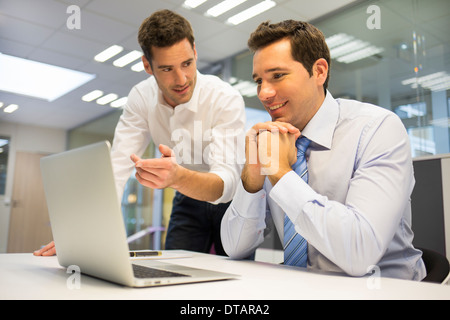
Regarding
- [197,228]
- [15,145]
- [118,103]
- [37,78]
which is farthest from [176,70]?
[15,145]

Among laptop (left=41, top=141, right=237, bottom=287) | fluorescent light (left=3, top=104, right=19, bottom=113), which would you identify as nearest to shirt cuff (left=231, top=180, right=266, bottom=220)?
laptop (left=41, top=141, right=237, bottom=287)

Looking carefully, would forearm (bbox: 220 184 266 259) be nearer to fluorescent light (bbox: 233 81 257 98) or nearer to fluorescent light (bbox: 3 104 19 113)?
fluorescent light (bbox: 233 81 257 98)

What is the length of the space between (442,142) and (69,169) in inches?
113

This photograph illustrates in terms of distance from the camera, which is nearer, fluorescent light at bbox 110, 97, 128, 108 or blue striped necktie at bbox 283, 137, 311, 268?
blue striped necktie at bbox 283, 137, 311, 268

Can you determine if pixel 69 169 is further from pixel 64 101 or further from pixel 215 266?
pixel 64 101

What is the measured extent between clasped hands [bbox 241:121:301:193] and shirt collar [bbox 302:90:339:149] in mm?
57

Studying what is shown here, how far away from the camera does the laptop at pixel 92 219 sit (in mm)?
595

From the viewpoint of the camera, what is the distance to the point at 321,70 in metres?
1.29

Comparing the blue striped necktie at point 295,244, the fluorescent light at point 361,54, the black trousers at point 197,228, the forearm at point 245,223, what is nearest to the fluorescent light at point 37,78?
the fluorescent light at point 361,54

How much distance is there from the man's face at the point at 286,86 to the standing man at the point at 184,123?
381 millimetres

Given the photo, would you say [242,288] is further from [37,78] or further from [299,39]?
[37,78]

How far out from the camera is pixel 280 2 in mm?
3441

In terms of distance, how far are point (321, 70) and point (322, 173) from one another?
0.41 metres

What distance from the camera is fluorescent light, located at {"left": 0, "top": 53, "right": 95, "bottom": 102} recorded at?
496 centimetres
